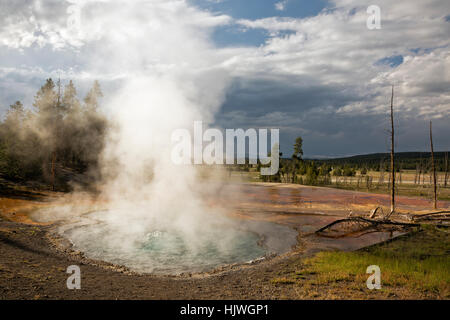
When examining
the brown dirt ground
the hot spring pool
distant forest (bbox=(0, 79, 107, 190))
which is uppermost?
distant forest (bbox=(0, 79, 107, 190))

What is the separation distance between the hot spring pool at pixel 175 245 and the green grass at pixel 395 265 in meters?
2.83

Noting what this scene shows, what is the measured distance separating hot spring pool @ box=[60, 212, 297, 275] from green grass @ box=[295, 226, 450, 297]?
2.83 m

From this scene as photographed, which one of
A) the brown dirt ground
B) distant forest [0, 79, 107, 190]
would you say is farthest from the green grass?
distant forest [0, 79, 107, 190]

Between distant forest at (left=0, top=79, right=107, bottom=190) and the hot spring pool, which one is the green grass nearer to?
the hot spring pool

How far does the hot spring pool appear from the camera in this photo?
432 inches

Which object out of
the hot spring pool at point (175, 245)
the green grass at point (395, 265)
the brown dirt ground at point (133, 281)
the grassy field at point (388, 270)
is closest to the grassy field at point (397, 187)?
the green grass at point (395, 265)

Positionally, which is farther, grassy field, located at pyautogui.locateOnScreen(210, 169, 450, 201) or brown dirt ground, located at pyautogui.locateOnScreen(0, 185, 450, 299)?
grassy field, located at pyautogui.locateOnScreen(210, 169, 450, 201)

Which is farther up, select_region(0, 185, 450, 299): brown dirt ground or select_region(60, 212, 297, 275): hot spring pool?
select_region(0, 185, 450, 299): brown dirt ground

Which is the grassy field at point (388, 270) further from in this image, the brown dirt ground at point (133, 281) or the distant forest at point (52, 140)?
the distant forest at point (52, 140)

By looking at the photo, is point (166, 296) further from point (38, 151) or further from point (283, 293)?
point (38, 151)

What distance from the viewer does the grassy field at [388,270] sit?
8.07 m

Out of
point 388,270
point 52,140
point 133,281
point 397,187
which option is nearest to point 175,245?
point 133,281

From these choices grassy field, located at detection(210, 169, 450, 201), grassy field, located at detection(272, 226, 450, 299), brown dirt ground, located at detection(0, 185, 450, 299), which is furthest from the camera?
grassy field, located at detection(210, 169, 450, 201)
